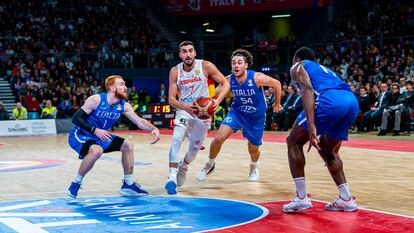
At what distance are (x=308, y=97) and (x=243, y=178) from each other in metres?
3.51

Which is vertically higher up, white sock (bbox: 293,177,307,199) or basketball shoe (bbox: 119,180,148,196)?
white sock (bbox: 293,177,307,199)

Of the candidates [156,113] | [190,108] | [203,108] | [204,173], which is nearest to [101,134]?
[190,108]

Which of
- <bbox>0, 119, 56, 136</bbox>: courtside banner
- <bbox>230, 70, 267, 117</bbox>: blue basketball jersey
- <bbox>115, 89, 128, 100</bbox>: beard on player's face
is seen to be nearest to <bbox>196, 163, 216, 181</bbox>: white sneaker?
<bbox>230, 70, 267, 117</bbox>: blue basketball jersey

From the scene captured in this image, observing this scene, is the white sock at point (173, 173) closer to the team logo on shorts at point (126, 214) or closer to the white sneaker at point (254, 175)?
the team logo on shorts at point (126, 214)

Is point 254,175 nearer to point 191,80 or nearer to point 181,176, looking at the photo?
point 181,176

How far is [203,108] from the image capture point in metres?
7.91

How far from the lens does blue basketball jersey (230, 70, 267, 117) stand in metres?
9.12

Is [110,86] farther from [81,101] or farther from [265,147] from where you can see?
[81,101]

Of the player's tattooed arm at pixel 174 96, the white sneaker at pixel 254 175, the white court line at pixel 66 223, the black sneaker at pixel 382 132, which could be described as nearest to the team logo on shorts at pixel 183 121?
the player's tattooed arm at pixel 174 96

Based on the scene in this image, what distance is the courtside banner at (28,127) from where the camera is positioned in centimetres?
2309

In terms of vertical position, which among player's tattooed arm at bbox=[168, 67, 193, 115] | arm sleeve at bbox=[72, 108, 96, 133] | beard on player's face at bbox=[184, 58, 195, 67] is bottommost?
arm sleeve at bbox=[72, 108, 96, 133]

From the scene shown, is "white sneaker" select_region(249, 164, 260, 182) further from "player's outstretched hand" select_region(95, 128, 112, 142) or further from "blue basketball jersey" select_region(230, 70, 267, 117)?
Result: "player's outstretched hand" select_region(95, 128, 112, 142)

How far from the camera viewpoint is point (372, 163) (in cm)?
1130

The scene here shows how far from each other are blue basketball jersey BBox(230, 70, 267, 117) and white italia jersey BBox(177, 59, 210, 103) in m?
0.93
